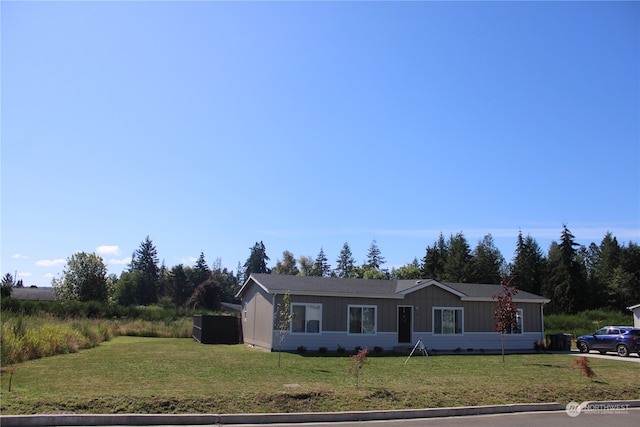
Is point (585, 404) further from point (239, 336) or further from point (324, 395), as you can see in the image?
point (239, 336)

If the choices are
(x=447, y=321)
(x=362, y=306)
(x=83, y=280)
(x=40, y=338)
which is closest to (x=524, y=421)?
(x=362, y=306)

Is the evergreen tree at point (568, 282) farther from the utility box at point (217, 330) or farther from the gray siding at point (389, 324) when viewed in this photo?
the utility box at point (217, 330)

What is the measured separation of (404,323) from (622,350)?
34.5ft

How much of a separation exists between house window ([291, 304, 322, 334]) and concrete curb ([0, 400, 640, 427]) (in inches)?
Result: 541

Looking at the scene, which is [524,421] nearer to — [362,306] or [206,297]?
[362,306]

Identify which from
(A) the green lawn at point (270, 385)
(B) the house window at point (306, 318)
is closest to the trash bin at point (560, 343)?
(A) the green lawn at point (270, 385)

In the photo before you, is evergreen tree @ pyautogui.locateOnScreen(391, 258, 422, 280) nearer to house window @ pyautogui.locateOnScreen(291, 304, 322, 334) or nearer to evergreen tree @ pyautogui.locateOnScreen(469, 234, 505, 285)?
evergreen tree @ pyautogui.locateOnScreen(469, 234, 505, 285)

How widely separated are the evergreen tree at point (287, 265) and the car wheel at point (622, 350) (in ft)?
208

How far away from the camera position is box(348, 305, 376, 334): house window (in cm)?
2459

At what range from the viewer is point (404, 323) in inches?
1022

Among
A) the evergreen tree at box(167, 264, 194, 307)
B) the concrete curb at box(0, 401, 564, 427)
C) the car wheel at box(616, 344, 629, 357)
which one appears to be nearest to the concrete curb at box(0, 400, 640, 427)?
the concrete curb at box(0, 401, 564, 427)

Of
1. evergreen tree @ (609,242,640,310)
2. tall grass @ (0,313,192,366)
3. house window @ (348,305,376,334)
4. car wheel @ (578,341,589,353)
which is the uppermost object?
evergreen tree @ (609,242,640,310)

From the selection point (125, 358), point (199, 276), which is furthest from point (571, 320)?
point (199, 276)

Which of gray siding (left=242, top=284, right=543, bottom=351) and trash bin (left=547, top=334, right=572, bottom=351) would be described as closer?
gray siding (left=242, top=284, right=543, bottom=351)
